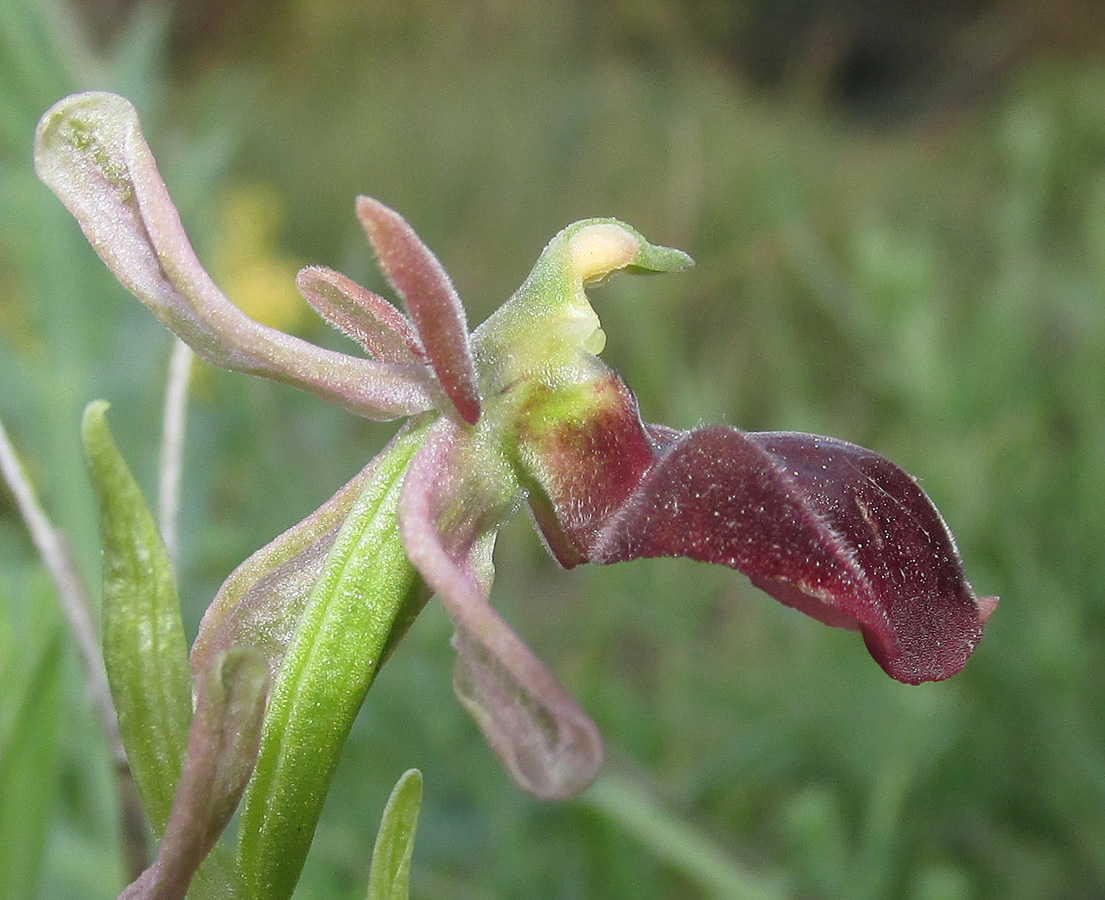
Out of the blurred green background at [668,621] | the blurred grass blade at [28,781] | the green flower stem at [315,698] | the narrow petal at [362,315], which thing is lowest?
the blurred green background at [668,621]

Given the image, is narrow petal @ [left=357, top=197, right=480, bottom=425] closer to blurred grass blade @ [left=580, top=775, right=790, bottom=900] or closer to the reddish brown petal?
the reddish brown petal

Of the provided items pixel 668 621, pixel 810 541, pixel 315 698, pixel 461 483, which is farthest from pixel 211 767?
pixel 668 621

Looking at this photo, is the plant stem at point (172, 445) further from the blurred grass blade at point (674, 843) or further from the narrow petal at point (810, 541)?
the blurred grass blade at point (674, 843)

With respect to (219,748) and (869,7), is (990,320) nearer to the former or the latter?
(219,748)

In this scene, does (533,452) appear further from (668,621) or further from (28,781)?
(668,621)

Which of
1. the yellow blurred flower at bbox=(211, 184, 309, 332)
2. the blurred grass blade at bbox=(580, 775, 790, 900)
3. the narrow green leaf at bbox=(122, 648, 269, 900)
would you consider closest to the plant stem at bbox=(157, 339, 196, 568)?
the narrow green leaf at bbox=(122, 648, 269, 900)

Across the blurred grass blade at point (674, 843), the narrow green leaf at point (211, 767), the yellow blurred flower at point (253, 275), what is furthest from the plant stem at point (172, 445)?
the yellow blurred flower at point (253, 275)

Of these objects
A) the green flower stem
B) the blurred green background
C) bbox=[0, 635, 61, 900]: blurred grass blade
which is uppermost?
the green flower stem
